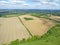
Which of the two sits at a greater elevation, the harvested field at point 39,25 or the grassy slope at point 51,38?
the harvested field at point 39,25

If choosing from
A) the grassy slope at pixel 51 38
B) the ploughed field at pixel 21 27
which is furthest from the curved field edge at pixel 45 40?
the ploughed field at pixel 21 27

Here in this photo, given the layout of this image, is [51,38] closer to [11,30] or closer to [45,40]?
[45,40]

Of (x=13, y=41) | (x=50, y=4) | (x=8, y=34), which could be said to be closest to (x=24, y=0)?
(x=50, y=4)

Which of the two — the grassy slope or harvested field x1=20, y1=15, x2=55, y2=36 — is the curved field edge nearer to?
the grassy slope

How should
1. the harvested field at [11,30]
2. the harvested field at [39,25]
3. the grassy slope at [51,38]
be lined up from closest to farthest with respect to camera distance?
1. the grassy slope at [51,38]
2. the harvested field at [11,30]
3. the harvested field at [39,25]

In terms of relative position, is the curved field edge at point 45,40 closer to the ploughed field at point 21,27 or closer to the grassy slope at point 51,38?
the grassy slope at point 51,38

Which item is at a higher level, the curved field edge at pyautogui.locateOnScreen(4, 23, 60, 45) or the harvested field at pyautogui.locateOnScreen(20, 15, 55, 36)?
the harvested field at pyautogui.locateOnScreen(20, 15, 55, 36)

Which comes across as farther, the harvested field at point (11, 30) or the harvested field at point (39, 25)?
the harvested field at point (39, 25)

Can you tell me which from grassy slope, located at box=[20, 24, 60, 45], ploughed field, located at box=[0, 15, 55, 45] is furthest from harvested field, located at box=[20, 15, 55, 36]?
grassy slope, located at box=[20, 24, 60, 45]
